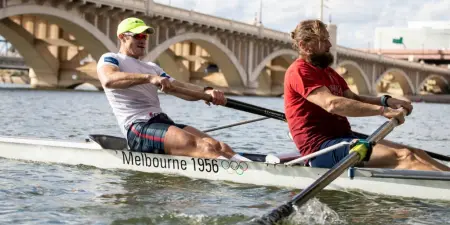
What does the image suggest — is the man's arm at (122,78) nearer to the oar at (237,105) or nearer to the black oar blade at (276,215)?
the oar at (237,105)

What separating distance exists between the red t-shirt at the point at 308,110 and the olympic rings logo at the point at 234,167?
864mm

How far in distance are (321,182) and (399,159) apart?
1.28 meters

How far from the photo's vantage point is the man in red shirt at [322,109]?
7.28 metres

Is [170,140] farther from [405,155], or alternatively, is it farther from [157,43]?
[157,43]

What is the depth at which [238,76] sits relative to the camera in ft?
201

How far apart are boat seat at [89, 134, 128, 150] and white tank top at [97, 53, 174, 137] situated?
1107 millimetres

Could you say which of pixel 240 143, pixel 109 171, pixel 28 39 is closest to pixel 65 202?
pixel 109 171

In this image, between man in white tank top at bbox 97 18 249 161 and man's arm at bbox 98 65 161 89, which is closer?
man's arm at bbox 98 65 161 89

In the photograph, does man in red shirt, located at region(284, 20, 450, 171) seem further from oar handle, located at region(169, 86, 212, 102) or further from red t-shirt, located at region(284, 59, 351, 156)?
oar handle, located at region(169, 86, 212, 102)

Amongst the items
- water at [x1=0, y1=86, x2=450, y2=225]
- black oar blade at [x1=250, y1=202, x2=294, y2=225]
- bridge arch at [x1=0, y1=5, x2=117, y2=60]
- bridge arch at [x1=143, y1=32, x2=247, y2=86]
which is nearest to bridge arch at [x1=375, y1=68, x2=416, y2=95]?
bridge arch at [x1=143, y1=32, x2=247, y2=86]

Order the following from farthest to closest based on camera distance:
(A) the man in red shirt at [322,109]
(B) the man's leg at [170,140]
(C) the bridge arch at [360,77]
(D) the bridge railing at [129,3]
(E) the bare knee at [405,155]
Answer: (C) the bridge arch at [360,77] → (D) the bridge railing at [129,3] → (B) the man's leg at [170,140] → (E) the bare knee at [405,155] → (A) the man in red shirt at [322,109]

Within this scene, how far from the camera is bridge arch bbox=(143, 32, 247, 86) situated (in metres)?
49.0

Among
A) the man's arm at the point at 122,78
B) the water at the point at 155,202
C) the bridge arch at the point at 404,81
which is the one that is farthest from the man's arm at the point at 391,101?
the bridge arch at the point at 404,81

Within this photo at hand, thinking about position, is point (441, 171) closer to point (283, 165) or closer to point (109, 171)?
point (283, 165)
